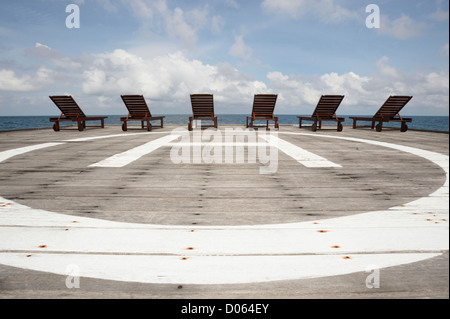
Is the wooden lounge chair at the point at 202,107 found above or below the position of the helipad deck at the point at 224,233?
above

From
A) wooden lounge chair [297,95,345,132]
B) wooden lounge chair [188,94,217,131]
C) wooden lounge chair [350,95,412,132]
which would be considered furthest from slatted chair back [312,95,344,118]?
wooden lounge chair [188,94,217,131]

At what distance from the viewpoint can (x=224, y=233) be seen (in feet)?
6.64

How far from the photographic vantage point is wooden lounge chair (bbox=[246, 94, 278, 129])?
12073 millimetres

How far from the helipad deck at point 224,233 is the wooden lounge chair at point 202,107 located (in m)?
8.06

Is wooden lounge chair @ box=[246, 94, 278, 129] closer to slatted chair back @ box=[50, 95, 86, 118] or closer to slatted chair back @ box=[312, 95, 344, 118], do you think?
slatted chair back @ box=[312, 95, 344, 118]

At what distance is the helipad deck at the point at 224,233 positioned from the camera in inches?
56.1

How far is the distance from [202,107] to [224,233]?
412 inches

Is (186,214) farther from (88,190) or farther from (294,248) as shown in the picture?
(88,190)

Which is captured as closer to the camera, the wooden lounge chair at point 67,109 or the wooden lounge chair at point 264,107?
the wooden lounge chair at point 67,109

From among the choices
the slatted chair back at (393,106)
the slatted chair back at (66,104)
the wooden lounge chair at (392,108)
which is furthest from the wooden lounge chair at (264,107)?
the slatted chair back at (66,104)

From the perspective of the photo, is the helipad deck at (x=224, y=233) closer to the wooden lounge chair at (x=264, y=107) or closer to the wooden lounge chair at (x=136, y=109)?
the wooden lounge chair at (x=136, y=109)

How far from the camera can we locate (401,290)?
135 centimetres

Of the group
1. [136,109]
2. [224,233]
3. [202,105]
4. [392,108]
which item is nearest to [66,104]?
[136,109]
